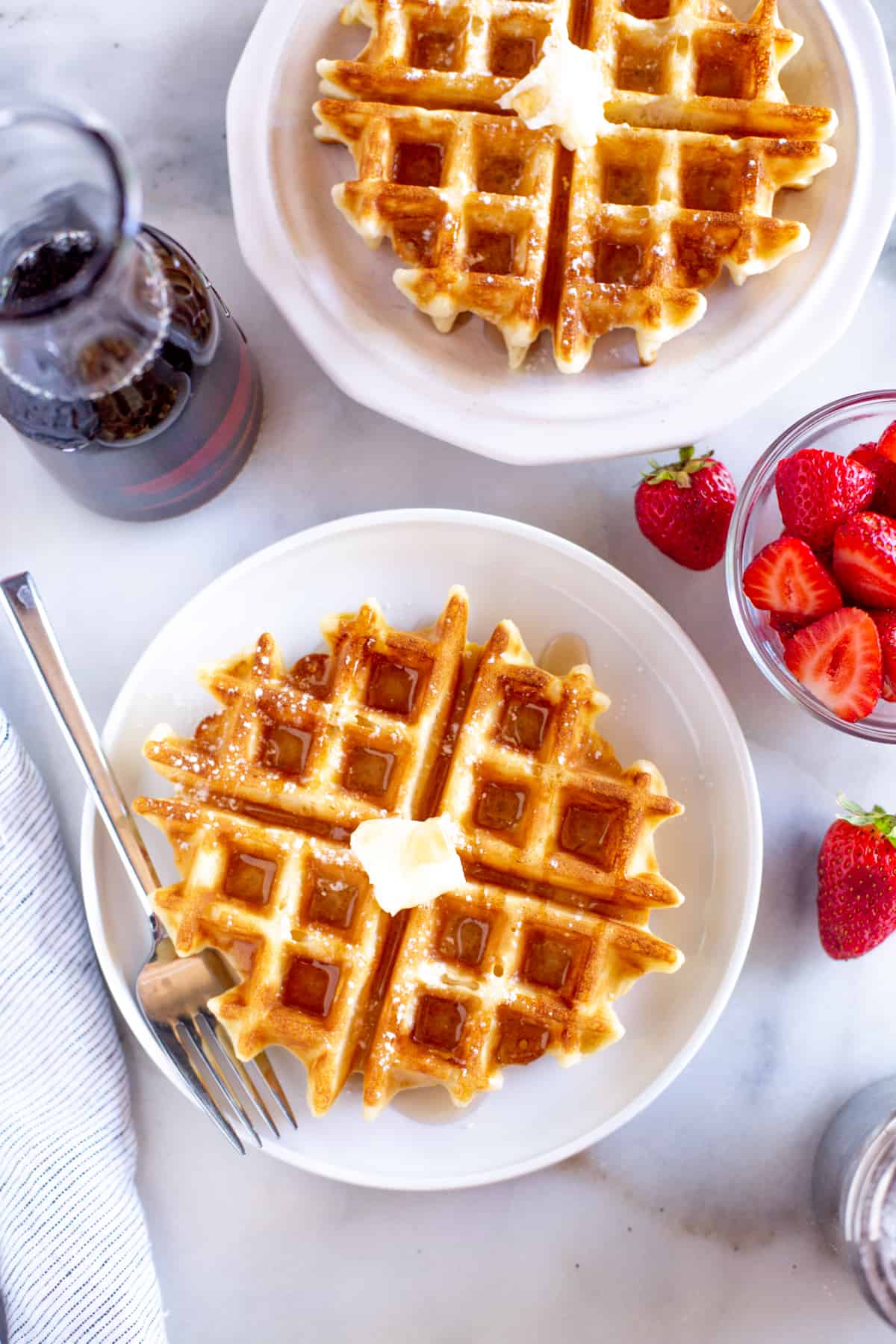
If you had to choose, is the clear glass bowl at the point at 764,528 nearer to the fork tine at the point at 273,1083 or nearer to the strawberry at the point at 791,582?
the strawberry at the point at 791,582

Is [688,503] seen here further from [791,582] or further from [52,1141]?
[52,1141]

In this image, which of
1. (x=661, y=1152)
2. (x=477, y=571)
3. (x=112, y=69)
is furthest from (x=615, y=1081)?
(x=112, y=69)

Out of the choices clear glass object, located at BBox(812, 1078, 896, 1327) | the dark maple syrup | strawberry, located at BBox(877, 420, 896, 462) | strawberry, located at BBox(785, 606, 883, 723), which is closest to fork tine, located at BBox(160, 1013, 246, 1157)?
the dark maple syrup

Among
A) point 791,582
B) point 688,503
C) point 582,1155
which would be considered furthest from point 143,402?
point 582,1155

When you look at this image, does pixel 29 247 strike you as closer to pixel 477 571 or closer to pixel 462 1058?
pixel 477 571

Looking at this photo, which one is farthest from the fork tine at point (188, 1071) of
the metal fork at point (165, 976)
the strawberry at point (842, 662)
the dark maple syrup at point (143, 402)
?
the strawberry at point (842, 662)

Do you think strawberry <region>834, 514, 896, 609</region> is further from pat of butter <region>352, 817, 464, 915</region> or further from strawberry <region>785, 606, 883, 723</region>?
pat of butter <region>352, 817, 464, 915</region>
